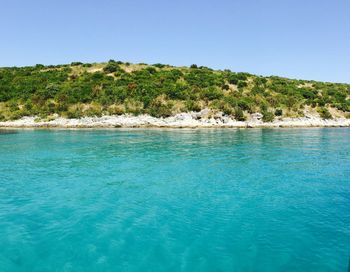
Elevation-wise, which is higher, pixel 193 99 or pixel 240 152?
pixel 193 99

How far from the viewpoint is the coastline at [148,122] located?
54.9m

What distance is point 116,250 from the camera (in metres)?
8.75

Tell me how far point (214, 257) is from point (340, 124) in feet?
192

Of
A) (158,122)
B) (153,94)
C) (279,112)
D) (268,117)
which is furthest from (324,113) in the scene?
(153,94)

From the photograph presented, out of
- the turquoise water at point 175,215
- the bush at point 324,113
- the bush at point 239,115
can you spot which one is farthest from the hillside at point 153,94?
the turquoise water at point 175,215

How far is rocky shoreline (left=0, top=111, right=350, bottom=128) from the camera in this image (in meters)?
54.9

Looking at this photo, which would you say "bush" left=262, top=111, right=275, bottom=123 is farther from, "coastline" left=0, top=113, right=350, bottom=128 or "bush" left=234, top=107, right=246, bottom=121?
"bush" left=234, top=107, right=246, bottom=121

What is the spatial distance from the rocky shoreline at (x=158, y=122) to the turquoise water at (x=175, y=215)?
32.8 m

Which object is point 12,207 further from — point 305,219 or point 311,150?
point 311,150

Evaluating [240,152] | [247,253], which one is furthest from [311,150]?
[247,253]

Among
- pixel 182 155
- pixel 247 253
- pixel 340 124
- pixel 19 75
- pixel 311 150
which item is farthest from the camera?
pixel 19 75

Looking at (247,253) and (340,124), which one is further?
(340,124)

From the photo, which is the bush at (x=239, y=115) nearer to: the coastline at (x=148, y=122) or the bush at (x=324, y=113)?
the coastline at (x=148, y=122)

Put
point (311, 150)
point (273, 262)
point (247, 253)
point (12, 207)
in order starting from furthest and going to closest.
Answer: point (311, 150)
point (12, 207)
point (247, 253)
point (273, 262)
